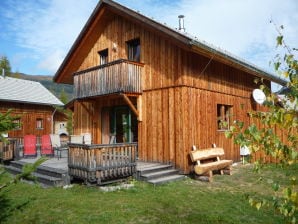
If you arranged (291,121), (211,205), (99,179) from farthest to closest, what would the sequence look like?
(99,179) < (211,205) < (291,121)

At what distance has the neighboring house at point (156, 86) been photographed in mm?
11039

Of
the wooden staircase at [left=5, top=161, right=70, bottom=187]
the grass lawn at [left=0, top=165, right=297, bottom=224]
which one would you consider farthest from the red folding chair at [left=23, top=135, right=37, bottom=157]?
the grass lawn at [left=0, top=165, right=297, bottom=224]

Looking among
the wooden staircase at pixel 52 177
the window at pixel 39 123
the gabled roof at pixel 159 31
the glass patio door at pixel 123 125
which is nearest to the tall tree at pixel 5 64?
the window at pixel 39 123

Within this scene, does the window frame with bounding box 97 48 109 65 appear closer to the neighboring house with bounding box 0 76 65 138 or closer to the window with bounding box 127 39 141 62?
the window with bounding box 127 39 141 62

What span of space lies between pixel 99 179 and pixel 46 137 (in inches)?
283

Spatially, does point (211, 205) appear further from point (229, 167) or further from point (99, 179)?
point (229, 167)

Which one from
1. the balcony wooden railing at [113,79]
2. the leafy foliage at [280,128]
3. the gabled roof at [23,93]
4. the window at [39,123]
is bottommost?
the leafy foliage at [280,128]

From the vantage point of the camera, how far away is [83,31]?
48.7 ft

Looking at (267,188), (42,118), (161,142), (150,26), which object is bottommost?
(267,188)

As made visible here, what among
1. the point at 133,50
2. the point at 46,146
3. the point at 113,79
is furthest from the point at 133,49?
the point at 46,146

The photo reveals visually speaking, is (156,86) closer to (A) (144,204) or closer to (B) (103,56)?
(B) (103,56)

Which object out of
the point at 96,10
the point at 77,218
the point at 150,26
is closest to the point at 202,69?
the point at 150,26

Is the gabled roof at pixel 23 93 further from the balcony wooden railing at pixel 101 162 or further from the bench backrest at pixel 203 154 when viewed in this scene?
the bench backrest at pixel 203 154

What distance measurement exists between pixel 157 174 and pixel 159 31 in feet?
18.0
